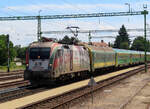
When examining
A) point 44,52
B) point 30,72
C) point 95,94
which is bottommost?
point 95,94

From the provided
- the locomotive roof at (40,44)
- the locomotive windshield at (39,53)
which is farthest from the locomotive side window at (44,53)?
the locomotive roof at (40,44)

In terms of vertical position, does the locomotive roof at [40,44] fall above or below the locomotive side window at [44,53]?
above

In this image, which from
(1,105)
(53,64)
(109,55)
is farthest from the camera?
(109,55)

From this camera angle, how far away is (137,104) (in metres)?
13.8

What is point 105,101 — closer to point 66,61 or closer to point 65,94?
point 65,94

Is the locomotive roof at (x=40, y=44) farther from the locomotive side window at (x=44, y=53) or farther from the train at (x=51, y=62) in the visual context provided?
the locomotive side window at (x=44, y=53)

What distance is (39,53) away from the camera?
19.9 meters

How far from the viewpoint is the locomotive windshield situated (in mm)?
19562

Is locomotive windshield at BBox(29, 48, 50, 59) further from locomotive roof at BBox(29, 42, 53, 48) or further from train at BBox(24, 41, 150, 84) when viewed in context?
locomotive roof at BBox(29, 42, 53, 48)

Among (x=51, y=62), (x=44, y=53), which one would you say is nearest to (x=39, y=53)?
(x=44, y=53)

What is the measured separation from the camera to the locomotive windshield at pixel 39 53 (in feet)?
64.2

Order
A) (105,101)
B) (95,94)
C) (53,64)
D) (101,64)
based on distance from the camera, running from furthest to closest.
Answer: (101,64) → (53,64) → (95,94) → (105,101)

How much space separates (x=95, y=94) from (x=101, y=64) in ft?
50.7

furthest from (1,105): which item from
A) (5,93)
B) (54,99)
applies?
(5,93)
